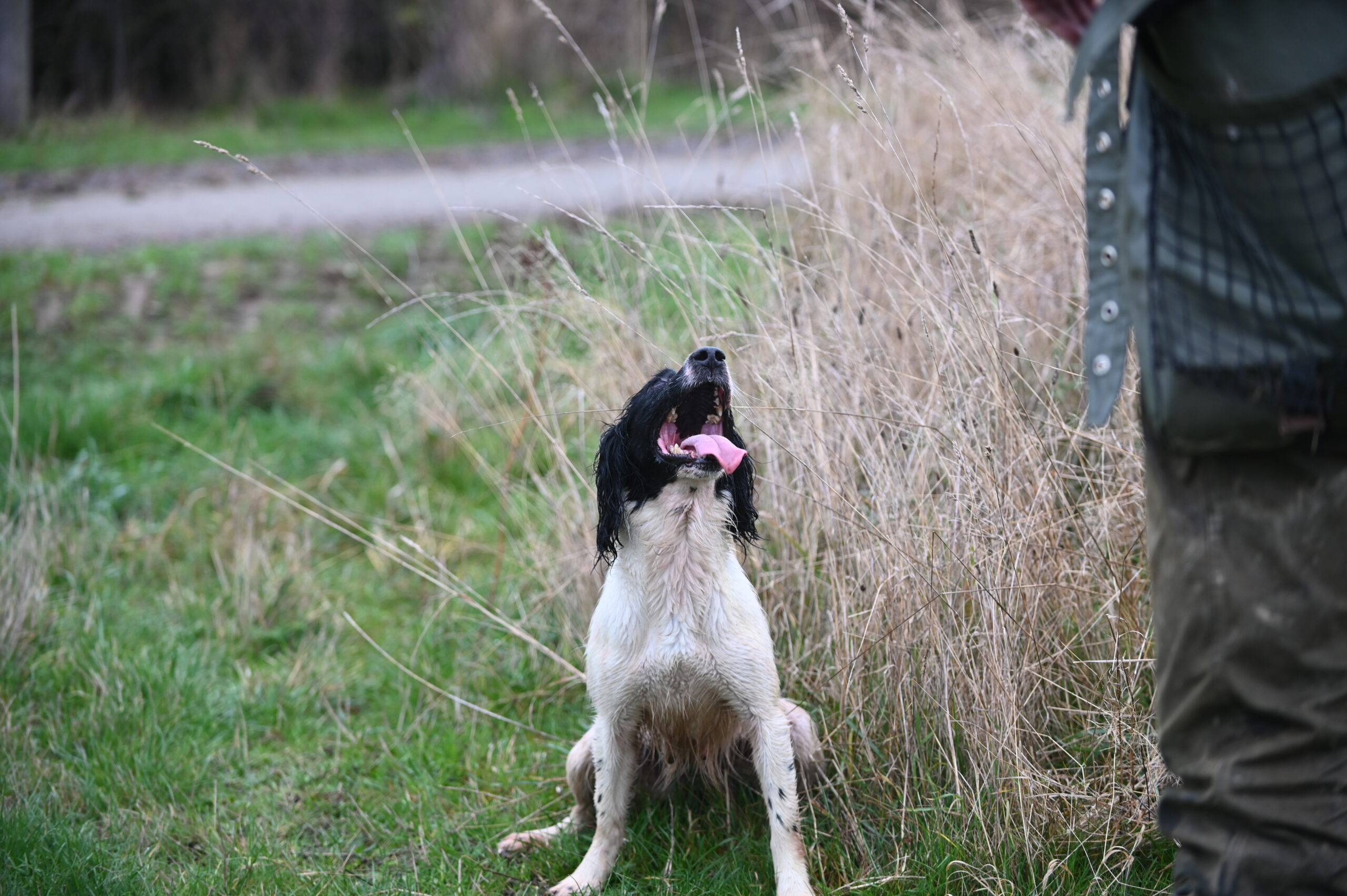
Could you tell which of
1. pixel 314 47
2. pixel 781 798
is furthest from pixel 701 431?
pixel 314 47

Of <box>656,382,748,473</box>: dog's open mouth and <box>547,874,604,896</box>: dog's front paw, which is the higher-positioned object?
<box>656,382,748,473</box>: dog's open mouth

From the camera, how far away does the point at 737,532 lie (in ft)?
9.32

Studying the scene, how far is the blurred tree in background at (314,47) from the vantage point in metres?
12.9

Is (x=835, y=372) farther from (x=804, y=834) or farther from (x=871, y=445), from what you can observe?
(x=804, y=834)

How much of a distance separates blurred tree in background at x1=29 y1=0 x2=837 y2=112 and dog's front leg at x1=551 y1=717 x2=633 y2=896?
10579mm

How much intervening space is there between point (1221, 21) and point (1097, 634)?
64.6 inches

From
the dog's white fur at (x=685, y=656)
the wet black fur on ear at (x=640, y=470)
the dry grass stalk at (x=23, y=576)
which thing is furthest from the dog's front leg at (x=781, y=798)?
the dry grass stalk at (x=23, y=576)

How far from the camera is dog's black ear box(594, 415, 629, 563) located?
9.01 ft

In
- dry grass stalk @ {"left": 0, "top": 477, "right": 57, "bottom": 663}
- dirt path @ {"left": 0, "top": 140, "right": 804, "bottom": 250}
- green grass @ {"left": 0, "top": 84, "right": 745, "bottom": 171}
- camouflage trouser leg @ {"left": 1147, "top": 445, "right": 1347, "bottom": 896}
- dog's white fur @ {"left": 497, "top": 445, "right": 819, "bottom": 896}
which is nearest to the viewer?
camouflage trouser leg @ {"left": 1147, "top": 445, "right": 1347, "bottom": 896}

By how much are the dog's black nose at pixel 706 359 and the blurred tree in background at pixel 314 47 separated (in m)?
10.4

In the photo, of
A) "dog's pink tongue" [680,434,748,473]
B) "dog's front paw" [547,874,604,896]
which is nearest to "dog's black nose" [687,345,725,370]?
"dog's pink tongue" [680,434,748,473]

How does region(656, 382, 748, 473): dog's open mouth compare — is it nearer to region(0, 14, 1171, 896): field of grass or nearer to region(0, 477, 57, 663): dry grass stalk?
region(0, 14, 1171, 896): field of grass

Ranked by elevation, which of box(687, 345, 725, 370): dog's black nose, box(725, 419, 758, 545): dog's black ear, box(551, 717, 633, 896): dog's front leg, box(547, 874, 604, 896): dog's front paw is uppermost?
box(687, 345, 725, 370): dog's black nose

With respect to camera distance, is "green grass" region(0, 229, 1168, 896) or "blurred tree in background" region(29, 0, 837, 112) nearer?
"green grass" region(0, 229, 1168, 896)
